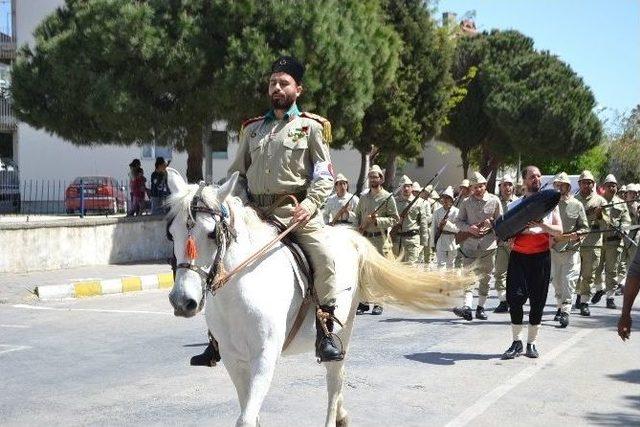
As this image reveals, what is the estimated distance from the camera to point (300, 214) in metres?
5.58

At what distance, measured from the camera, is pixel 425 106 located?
1576 inches

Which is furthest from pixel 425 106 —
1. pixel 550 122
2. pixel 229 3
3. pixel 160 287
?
pixel 160 287

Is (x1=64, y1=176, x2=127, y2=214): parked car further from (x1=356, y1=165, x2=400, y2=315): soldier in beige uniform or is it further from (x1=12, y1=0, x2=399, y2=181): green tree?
(x1=356, y1=165, x2=400, y2=315): soldier in beige uniform

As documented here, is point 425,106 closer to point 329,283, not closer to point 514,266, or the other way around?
point 514,266

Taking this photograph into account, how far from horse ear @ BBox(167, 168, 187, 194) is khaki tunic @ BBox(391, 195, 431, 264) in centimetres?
880

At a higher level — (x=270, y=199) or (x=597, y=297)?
(x=270, y=199)

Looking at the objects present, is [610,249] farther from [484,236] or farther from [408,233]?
[484,236]

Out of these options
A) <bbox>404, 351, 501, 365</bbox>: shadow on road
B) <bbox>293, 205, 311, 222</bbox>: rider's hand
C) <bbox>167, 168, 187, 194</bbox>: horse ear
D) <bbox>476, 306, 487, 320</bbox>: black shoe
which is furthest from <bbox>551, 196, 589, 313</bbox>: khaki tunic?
<bbox>167, 168, 187, 194</bbox>: horse ear

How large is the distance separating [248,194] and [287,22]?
17245mm

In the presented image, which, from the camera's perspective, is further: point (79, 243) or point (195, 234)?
point (79, 243)

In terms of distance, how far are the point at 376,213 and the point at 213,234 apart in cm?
831

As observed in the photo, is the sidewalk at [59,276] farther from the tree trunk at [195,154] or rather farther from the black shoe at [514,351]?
the black shoe at [514,351]

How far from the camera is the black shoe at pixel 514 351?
9578 mm

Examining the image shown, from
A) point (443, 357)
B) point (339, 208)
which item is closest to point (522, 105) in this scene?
point (339, 208)
